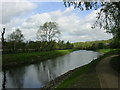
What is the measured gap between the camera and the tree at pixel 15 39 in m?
60.0

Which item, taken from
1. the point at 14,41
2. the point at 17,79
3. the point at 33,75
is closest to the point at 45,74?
the point at 33,75

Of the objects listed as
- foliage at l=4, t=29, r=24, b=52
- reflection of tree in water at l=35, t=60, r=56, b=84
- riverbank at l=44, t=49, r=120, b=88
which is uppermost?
foliage at l=4, t=29, r=24, b=52

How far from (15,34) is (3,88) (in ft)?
169

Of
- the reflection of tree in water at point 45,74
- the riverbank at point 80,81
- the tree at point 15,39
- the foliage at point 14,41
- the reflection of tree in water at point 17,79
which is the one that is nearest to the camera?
the riverbank at point 80,81

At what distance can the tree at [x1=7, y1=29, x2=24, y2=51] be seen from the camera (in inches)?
2364

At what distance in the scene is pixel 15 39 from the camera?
216 ft

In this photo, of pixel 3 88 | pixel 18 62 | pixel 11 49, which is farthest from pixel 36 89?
pixel 11 49

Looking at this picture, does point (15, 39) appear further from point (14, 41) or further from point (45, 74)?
point (45, 74)

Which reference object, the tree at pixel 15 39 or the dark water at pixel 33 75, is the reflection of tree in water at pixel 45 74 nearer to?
the dark water at pixel 33 75

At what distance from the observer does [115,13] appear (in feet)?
64.8

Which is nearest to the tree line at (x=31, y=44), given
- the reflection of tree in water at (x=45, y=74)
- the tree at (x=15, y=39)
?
the tree at (x=15, y=39)

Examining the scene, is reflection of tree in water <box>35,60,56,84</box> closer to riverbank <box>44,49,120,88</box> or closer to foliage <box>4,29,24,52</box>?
riverbank <box>44,49,120,88</box>

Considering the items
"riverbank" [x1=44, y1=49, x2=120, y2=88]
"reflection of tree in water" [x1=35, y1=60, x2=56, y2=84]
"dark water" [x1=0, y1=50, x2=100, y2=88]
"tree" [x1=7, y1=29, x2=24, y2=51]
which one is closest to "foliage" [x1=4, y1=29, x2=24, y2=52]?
"tree" [x1=7, y1=29, x2=24, y2=51]

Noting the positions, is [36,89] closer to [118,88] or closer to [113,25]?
[118,88]
